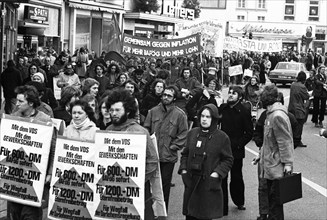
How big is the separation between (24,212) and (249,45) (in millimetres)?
31093

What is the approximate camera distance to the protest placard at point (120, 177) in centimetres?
653

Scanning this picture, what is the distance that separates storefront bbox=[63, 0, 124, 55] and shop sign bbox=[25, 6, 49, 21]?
447 cm

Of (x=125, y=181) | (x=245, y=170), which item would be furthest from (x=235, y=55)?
(x=125, y=181)

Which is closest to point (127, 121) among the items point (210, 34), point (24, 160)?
point (24, 160)

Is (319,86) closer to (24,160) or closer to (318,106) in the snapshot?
(318,106)

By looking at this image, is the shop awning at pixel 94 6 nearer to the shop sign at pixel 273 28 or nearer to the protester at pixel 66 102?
the protester at pixel 66 102

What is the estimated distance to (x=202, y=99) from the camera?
12727mm

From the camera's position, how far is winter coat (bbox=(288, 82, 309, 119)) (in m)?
16.4

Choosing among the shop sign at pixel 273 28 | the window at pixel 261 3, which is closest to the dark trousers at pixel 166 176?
the shop sign at pixel 273 28

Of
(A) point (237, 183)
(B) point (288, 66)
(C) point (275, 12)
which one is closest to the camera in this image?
(A) point (237, 183)

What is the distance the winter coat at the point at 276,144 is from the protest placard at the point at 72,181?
2431 millimetres

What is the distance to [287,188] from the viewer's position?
322 inches

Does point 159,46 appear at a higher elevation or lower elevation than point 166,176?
higher

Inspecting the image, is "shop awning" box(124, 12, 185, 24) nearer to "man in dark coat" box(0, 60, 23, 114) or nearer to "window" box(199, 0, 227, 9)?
"man in dark coat" box(0, 60, 23, 114)
